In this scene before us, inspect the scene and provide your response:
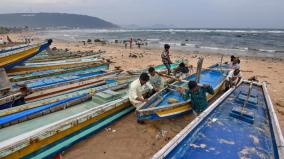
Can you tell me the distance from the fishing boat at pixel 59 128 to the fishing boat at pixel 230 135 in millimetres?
2742

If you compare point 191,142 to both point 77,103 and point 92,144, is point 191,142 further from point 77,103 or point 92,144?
point 77,103

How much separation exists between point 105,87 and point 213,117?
456 centimetres

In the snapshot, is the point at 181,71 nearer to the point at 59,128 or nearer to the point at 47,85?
the point at 47,85

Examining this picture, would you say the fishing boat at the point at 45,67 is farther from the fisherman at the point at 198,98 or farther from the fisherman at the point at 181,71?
the fisherman at the point at 198,98

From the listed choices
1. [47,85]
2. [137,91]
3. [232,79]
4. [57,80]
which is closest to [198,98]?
[137,91]

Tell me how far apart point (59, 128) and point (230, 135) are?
423 cm

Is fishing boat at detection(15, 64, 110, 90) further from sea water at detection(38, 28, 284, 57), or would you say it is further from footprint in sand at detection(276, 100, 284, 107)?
sea water at detection(38, 28, 284, 57)

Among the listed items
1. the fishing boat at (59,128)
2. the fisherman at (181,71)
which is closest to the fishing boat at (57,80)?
the fishing boat at (59,128)

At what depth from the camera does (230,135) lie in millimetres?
5250

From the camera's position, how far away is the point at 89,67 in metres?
12.9

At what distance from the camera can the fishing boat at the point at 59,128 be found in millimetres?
4707

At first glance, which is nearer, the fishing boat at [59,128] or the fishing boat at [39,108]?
the fishing boat at [59,128]

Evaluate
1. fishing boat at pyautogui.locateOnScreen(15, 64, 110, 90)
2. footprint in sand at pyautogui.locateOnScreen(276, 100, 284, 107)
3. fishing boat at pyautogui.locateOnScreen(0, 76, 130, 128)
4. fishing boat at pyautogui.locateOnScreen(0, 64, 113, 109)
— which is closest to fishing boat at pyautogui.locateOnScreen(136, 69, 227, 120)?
fishing boat at pyautogui.locateOnScreen(0, 76, 130, 128)

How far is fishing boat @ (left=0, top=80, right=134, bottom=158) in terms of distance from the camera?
185 inches
